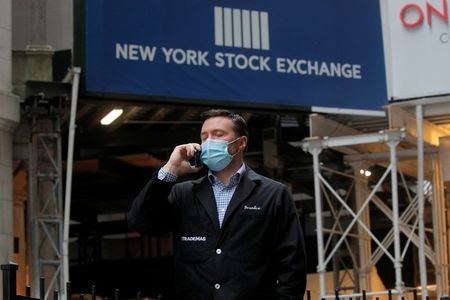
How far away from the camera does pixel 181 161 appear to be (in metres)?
5.31

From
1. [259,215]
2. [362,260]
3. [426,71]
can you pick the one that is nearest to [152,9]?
Result: [426,71]

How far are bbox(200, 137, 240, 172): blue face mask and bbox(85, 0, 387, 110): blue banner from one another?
14086 mm

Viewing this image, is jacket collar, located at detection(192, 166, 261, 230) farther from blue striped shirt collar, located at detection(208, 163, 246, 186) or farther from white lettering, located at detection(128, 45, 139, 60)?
white lettering, located at detection(128, 45, 139, 60)

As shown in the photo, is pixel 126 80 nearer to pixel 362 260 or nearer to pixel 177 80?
pixel 177 80

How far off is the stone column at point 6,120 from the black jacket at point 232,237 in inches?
542

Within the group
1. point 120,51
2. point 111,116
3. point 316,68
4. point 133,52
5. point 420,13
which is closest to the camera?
point 120,51

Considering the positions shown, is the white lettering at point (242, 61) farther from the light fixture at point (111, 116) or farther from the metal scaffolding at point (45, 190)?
the metal scaffolding at point (45, 190)

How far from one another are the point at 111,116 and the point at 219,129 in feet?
57.4

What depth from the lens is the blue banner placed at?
63.4 feet

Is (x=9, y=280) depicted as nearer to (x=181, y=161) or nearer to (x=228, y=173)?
(x=181, y=161)

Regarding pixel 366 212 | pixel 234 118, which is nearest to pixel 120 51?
pixel 366 212

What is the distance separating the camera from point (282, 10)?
21.0m

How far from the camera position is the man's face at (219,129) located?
5.32 meters

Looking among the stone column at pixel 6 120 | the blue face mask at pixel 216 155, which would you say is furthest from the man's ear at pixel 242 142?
the stone column at pixel 6 120
